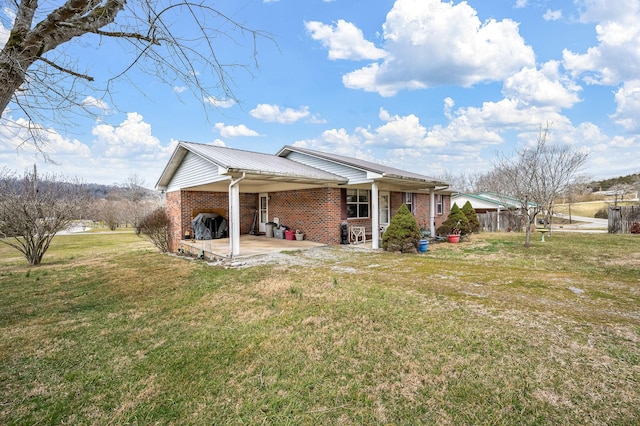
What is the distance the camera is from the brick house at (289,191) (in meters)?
10.5

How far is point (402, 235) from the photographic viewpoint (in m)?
10.1

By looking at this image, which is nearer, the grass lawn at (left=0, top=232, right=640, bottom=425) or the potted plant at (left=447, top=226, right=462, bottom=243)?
the grass lawn at (left=0, top=232, right=640, bottom=425)

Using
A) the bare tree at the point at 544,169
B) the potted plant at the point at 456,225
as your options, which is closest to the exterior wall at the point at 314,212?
the potted plant at the point at 456,225

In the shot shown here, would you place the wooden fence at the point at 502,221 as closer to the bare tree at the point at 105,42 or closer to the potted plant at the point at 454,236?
the potted plant at the point at 454,236

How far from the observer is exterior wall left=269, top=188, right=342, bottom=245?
11781 mm

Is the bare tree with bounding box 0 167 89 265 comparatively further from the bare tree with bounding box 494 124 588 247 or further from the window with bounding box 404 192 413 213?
the bare tree with bounding box 494 124 588 247

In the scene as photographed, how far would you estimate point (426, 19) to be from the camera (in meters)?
9.92

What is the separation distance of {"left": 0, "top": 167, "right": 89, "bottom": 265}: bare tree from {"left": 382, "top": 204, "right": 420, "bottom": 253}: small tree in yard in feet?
38.6

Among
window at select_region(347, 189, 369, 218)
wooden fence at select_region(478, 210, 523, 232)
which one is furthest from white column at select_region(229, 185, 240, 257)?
wooden fence at select_region(478, 210, 523, 232)

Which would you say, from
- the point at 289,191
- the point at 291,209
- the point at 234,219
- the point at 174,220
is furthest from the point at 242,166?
the point at 174,220

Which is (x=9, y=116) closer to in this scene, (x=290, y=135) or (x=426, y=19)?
(x=426, y=19)

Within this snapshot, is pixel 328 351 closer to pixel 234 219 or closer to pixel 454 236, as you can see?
pixel 234 219

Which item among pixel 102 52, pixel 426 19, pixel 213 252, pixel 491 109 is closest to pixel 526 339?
pixel 102 52

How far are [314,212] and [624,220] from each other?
62.2 feet
